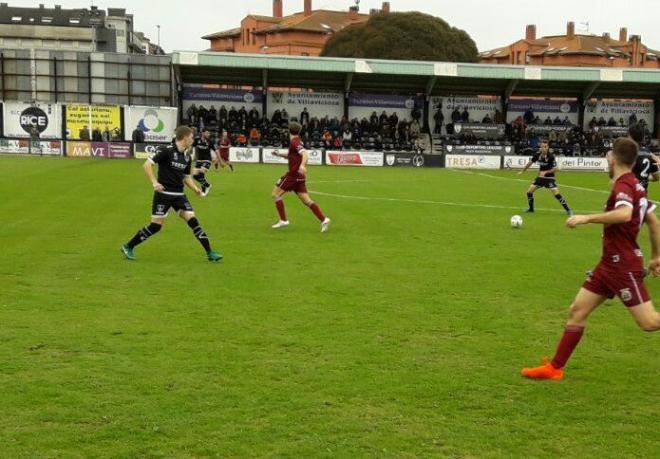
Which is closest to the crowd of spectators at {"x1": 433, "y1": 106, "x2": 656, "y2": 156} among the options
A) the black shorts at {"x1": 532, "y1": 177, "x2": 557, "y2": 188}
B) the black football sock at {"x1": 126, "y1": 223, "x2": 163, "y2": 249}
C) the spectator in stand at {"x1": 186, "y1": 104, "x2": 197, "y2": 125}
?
the spectator in stand at {"x1": 186, "y1": 104, "x2": 197, "y2": 125}

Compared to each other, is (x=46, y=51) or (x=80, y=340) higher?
(x=46, y=51)

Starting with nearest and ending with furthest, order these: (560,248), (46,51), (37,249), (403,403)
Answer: (403,403) → (37,249) → (560,248) → (46,51)

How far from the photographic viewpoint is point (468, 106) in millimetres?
54844

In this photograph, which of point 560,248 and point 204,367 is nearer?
point 204,367

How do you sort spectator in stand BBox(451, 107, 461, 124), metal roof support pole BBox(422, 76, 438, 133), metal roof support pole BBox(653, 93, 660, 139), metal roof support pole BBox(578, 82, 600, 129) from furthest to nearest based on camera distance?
metal roof support pole BBox(653, 93, 660, 139), metal roof support pole BBox(578, 82, 600, 129), spectator in stand BBox(451, 107, 461, 124), metal roof support pole BBox(422, 76, 438, 133)

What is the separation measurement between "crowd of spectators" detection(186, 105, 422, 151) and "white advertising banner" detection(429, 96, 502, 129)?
137 cm

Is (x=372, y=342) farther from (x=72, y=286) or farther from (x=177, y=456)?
(x=72, y=286)

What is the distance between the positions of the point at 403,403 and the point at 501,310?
3477 mm

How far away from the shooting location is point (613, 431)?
17.2 ft

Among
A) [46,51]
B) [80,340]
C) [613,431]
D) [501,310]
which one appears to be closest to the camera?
[613,431]

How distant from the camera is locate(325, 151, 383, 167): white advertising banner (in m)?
45.1

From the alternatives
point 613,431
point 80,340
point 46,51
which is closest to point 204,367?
point 80,340

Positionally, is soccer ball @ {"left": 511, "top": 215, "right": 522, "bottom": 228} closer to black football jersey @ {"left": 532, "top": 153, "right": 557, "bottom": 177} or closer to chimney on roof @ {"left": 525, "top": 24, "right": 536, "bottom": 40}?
black football jersey @ {"left": 532, "top": 153, "right": 557, "bottom": 177}

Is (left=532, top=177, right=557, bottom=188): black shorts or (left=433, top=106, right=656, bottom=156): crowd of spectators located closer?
(left=532, top=177, right=557, bottom=188): black shorts
